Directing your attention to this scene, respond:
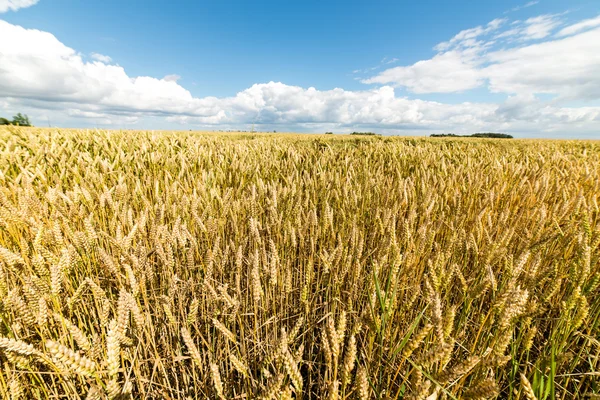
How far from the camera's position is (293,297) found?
1349 millimetres

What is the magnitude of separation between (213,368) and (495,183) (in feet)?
8.46

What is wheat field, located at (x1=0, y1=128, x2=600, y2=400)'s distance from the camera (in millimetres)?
647

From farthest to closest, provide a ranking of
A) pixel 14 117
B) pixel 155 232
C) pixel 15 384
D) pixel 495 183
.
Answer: pixel 14 117, pixel 495 183, pixel 155 232, pixel 15 384

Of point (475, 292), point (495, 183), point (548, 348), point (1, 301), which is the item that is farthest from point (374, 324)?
point (495, 183)

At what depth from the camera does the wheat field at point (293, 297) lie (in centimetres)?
65

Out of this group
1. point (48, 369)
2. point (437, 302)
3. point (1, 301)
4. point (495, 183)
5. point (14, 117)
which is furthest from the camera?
point (14, 117)

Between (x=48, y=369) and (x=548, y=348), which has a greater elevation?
(x=548, y=348)

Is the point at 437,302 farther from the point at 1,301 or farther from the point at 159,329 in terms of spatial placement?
the point at 1,301

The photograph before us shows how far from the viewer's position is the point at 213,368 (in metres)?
0.62

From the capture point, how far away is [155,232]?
111cm

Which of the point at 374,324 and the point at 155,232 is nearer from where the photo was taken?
the point at 374,324

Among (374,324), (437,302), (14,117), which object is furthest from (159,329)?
(14,117)

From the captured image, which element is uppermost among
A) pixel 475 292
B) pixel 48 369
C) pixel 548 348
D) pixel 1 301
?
pixel 475 292

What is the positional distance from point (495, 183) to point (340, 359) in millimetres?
2144
